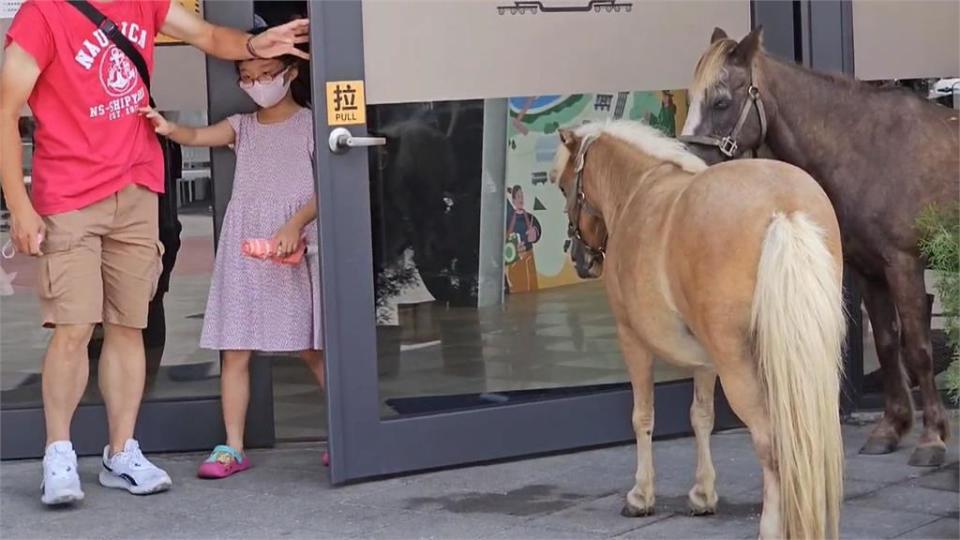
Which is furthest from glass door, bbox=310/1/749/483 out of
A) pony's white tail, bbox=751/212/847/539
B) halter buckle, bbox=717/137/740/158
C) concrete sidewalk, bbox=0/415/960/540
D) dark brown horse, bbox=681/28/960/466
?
pony's white tail, bbox=751/212/847/539

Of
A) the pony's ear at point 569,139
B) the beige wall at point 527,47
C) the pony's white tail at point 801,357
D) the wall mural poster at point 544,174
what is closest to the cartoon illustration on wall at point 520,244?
the wall mural poster at point 544,174

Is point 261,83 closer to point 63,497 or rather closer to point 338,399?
point 338,399

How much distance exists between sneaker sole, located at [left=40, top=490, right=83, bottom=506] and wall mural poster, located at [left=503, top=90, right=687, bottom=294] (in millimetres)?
Answer: 1873

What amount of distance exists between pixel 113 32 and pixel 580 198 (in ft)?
5.62

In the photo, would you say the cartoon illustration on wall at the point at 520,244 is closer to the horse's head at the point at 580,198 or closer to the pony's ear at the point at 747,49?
the horse's head at the point at 580,198

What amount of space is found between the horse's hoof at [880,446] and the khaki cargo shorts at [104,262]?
9.00 feet

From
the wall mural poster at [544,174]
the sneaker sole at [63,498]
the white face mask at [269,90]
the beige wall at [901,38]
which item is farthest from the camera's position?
the beige wall at [901,38]

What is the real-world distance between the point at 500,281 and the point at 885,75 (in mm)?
1844

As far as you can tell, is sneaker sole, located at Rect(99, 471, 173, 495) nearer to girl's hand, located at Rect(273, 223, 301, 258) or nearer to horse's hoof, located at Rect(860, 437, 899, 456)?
girl's hand, located at Rect(273, 223, 301, 258)

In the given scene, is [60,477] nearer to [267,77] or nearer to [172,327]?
[172,327]

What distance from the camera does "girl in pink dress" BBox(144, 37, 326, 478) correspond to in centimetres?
527

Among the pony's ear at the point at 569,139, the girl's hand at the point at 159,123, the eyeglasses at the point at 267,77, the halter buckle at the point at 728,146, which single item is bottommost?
the halter buckle at the point at 728,146

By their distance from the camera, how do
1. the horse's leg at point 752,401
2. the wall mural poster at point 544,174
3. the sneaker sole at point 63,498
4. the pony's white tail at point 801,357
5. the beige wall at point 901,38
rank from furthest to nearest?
1. the beige wall at point 901,38
2. the wall mural poster at point 544,174
3. the sneaker sole at point 63,498
4. the horse's leg at point 752,401
5. the pony's white tail at point 801,357

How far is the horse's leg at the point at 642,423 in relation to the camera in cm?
446
